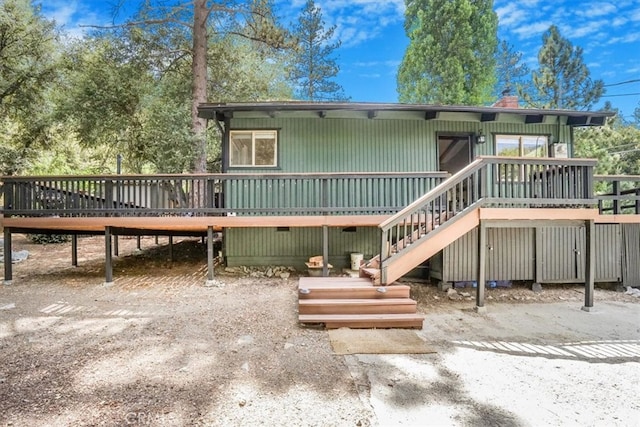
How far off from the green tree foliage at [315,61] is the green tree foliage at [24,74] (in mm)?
12318

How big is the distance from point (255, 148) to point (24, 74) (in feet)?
38.2

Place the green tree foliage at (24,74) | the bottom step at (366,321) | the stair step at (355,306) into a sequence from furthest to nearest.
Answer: the green tree foliage at (24,74), the stair step at (355,306), the bottom step at (366,321)

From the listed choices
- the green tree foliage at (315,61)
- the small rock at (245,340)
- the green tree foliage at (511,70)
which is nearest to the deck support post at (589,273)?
the small rock at (245,340)

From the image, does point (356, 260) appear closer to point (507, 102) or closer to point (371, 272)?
point (371, 272)

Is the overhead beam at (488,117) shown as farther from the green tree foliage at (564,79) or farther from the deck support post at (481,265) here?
the green tree foliage at (564,79)

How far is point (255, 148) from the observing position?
8156mm

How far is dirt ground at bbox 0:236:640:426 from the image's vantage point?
8.45 ft

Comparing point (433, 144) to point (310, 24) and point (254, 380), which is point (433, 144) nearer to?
point (254, 380)

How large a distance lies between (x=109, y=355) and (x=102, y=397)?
3.25 ft

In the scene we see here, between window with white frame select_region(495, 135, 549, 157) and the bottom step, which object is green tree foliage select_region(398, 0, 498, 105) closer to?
window with white frame select_region(495, 135, 549, 157)

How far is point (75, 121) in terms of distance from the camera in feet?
39.3

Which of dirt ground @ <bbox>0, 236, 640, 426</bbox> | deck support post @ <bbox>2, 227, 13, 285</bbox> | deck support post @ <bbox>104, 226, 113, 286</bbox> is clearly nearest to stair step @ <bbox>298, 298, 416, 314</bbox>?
dirt ground @ <bbox>0, 236, 640, 426</bbox>

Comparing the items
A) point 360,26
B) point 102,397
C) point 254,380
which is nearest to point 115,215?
point 102,397

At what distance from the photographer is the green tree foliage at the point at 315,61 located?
808 inches
